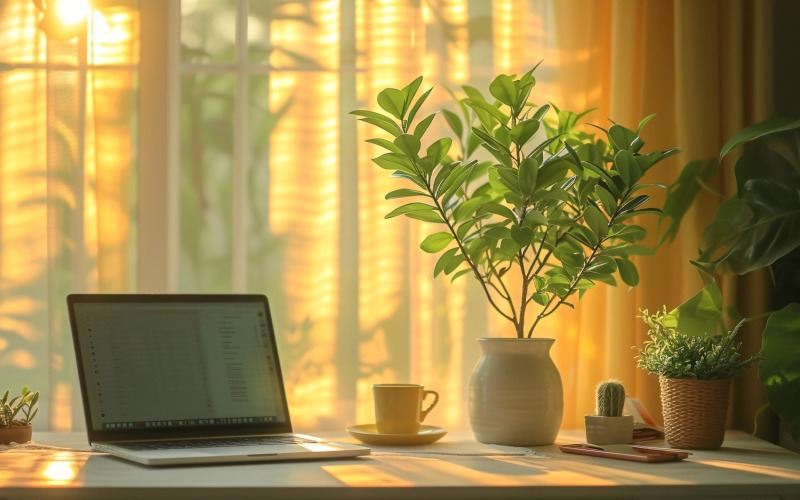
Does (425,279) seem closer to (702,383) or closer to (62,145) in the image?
(702,383)

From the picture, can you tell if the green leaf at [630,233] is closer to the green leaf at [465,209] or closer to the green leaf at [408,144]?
the green leaf at [465,209]

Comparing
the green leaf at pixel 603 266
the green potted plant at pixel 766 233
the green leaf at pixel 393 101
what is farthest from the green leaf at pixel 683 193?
the green leaf at pixel 393 101

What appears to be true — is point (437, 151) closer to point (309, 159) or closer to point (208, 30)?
point (309, 159)

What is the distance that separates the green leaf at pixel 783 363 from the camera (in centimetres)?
154

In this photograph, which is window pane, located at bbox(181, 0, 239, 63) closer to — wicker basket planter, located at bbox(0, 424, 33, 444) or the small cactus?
wicker basket planter, located at bbox(0, 424, 33, 444)

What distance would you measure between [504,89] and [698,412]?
65cm

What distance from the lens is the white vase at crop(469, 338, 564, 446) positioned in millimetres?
1600

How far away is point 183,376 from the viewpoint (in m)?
1.59

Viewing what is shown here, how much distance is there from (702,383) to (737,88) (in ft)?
2.17

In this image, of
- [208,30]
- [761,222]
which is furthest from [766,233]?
[208,30]

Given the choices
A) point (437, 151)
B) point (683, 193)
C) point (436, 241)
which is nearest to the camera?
point (437, 151)

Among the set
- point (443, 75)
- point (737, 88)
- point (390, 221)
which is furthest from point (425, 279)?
point (737, 88)

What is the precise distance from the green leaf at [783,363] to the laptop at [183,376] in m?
0.71

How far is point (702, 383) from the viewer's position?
1.57m
